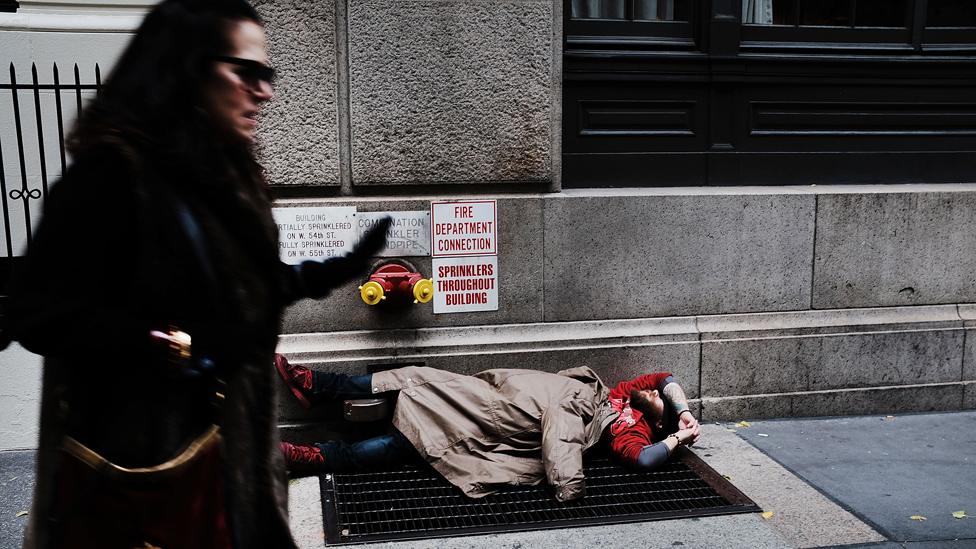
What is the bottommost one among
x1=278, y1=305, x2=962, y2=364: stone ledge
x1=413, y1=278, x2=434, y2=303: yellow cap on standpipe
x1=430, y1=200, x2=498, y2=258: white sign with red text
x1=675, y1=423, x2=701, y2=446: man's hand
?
x1=675, y1=423, x2=701, y2=446: man's hand

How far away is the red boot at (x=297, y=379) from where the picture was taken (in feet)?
15.9

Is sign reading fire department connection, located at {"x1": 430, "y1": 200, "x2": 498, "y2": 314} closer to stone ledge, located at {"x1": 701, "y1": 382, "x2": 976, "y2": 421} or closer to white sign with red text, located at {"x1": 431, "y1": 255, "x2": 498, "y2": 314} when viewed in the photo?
white sign with red text, located at {"x1": 431, "y1": 255, "x2": 498, "y2": 314}

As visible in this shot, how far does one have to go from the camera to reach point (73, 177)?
63.9 inches

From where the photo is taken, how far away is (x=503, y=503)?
438 centimetres

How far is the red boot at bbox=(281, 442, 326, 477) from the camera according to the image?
464 centimetres

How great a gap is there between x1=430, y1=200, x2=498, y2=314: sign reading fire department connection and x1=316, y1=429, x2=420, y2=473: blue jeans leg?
0.93m

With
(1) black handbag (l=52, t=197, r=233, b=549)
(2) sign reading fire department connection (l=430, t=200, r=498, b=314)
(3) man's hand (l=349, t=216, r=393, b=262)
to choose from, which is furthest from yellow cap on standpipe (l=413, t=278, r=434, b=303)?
(1) black handbag (l=52, t=197, r=233, b=549)

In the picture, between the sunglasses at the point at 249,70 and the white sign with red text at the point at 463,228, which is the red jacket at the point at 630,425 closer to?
the white sign with red text at the point at 463,228

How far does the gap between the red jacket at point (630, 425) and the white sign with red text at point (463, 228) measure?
45.5 inches

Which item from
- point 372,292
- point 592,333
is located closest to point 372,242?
point 372,292

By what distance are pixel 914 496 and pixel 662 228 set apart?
82.1 inches

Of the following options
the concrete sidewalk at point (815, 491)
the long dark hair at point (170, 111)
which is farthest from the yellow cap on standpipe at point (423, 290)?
the long dark hair at point (170, 111)

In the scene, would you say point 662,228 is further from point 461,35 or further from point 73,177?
point 73,177

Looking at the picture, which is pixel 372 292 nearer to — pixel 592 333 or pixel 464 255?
pixel 464 255
